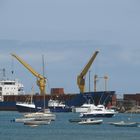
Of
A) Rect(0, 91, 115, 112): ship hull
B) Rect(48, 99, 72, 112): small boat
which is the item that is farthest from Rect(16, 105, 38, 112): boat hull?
Rect(48, 99, 72, 112): small boat

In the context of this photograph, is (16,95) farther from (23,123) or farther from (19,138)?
(19,138)

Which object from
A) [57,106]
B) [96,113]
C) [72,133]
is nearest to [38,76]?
[57,106]

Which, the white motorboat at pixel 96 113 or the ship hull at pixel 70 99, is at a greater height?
the ship hull at pixel 70 99

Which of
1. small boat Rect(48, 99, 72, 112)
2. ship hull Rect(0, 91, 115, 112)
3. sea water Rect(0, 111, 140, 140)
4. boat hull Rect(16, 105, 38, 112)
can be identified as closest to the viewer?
sea water Rect(0, 111, 140, 140)

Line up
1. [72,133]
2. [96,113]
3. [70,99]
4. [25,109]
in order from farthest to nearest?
[70,99], [25,109], [96,113], [72,133]

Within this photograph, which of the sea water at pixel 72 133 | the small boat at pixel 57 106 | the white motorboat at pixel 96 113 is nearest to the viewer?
the sea water at pixel 72 133

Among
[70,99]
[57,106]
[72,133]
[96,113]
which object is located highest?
[70,99]

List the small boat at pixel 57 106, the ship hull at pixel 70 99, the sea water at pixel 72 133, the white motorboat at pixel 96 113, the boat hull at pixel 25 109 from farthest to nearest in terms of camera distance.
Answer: the small boat at pixel 57 106
the ship hull at pixel 70 99
the boat hull at pixel 25 109
the white motorboat at pixel 96 113
the sea water at pixel 72 133

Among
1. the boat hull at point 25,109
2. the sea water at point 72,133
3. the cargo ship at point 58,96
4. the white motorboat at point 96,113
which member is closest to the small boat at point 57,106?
the cargo ship at point 58,96

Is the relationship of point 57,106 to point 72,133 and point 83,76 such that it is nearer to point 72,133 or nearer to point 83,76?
point 83,76

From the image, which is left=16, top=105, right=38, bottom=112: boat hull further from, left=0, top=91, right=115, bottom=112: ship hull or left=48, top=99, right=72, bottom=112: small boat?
left=48, top=99, right=72, bottom=112: small boat

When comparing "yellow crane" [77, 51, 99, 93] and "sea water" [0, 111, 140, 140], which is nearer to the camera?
"sea water" [0, 111, 140, 140]

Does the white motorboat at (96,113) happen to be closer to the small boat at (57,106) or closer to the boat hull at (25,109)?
the boat hull at (25,109)

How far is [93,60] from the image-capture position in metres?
166
